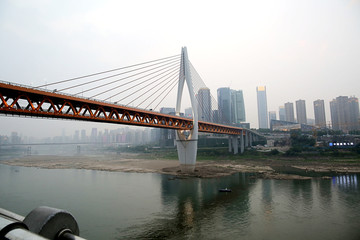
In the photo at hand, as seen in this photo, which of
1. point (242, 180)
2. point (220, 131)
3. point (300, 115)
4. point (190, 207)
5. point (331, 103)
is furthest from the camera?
point (300, 115)

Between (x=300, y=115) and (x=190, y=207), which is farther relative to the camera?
(x=300, y=115)

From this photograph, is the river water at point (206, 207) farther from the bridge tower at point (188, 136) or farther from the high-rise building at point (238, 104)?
the high-rise building at point (238, 104)

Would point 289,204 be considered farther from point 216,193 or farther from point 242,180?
point 242,180

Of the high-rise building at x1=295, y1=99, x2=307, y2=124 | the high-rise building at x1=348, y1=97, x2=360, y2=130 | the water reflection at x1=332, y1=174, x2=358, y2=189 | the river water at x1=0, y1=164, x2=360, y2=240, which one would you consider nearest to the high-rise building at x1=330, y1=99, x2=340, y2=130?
the high-rise building at x1=348, y1=97, x2=360, y2=130

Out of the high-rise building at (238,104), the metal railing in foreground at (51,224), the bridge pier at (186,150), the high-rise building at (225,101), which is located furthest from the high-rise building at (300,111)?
the metal railing in foreground at (51,224)

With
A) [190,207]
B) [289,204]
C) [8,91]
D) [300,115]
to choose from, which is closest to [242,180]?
[289,204]

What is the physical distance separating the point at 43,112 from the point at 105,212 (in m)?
11.6

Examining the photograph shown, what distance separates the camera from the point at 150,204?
897 inches

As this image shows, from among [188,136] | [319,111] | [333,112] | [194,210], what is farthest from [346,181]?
[319,111]

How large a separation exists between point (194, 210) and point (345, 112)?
157409 millimetres

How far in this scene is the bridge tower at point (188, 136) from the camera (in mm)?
43062

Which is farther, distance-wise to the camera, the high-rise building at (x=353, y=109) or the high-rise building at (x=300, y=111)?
the high-rise building at (x=300, y=111)

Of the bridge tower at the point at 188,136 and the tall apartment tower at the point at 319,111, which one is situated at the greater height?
the tall apartment tower at the point at 319,111

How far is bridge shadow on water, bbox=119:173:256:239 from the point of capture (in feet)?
52.1
